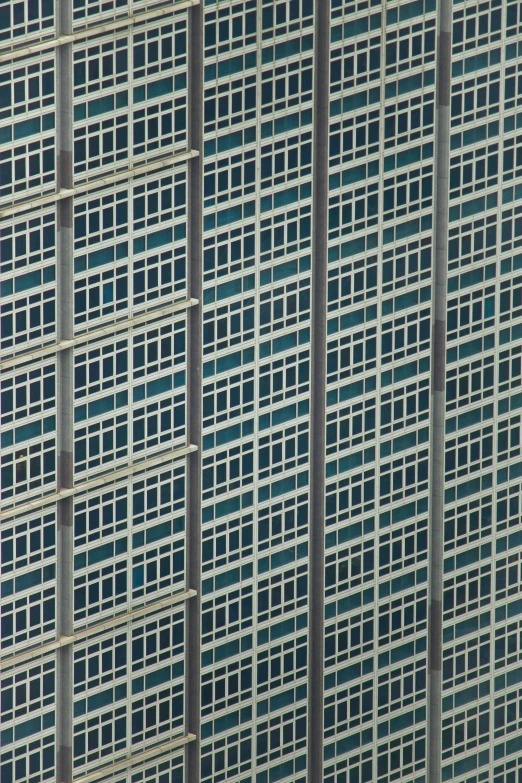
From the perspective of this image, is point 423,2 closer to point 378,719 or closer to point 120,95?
point 120,95

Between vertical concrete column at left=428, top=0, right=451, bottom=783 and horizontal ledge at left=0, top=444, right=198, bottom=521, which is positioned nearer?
horizontal ledge at left=0, top=444, right=198, bottom=521

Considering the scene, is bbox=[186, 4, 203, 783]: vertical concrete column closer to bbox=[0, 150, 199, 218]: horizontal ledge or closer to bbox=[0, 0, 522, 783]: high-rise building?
bbox=[0, 0, 522, 783]: high-rise building

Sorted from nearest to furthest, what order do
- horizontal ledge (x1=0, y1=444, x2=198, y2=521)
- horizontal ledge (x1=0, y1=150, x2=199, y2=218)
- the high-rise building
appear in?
1. horizontal ledge (x1=0, y1=150, x2=199, y2=218)
2. the high-rise building
3. horizontal ledge (x1=0, y1=444, x2=198, y2=521)

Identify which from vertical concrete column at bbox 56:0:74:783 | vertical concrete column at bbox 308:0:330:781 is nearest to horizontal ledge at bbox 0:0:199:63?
vertical concrete column at bbox 56:0:74:783

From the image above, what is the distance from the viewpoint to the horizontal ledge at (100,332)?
166750 millimetres

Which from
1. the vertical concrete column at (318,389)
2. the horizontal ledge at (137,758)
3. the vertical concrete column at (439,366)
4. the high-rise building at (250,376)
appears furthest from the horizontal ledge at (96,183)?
the horizontal ledge at (137,758)

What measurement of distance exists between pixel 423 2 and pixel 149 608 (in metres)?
38.2

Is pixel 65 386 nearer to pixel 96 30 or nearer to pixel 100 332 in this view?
pixel 100 332

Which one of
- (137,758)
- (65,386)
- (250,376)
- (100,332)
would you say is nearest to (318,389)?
(250,376)

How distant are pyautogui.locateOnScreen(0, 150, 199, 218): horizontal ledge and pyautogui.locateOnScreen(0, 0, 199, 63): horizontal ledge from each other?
7.70 m

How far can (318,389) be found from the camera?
609 feet

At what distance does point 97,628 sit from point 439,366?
1154 inches

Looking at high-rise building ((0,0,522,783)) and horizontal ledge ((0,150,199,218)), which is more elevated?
horizontal ledge ((0,150,199,218))

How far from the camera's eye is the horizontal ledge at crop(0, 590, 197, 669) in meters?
173
